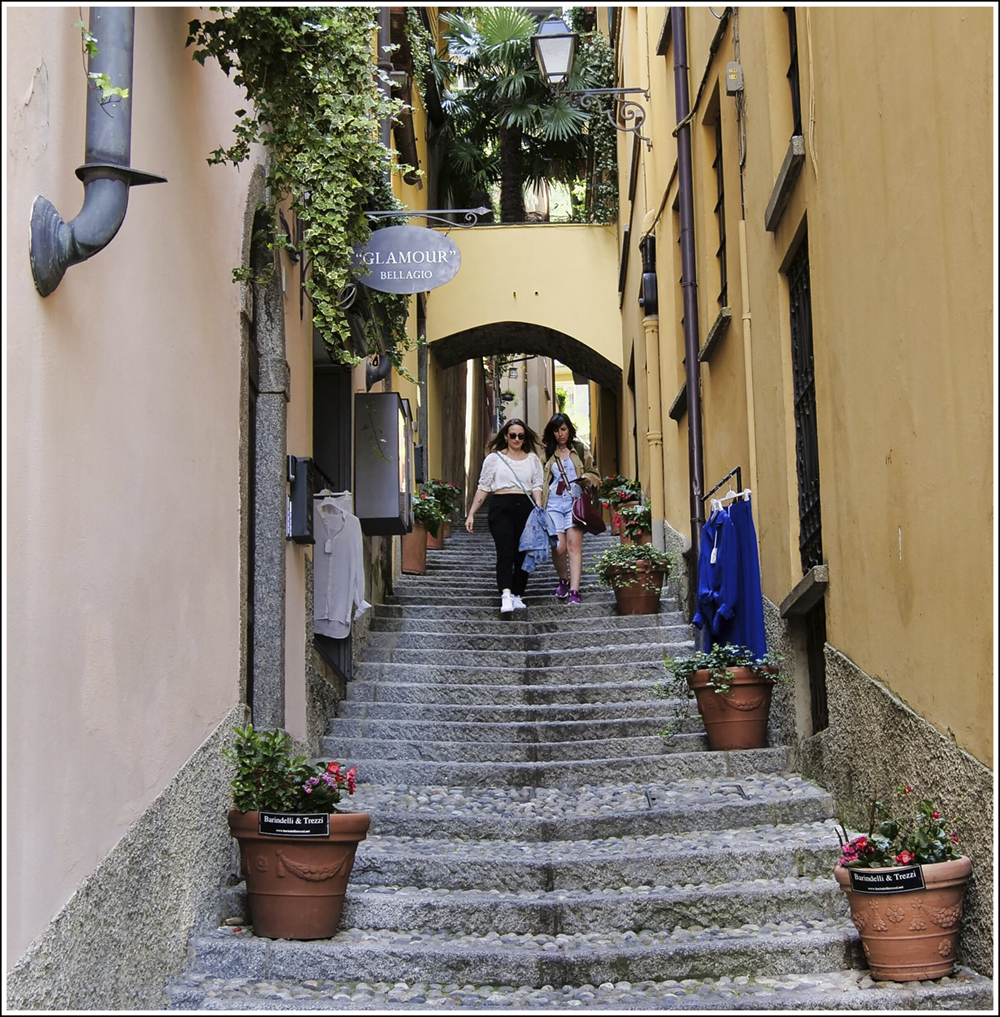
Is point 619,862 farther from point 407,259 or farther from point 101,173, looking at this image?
point 407,259

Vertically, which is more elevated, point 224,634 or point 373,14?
point 373,14

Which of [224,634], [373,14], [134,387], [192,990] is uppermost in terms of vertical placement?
[373,14]

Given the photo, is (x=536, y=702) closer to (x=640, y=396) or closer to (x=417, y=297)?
(x=640, y=396)

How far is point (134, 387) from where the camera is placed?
420 cm

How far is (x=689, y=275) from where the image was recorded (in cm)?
934

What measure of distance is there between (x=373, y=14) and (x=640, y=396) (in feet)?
24.0

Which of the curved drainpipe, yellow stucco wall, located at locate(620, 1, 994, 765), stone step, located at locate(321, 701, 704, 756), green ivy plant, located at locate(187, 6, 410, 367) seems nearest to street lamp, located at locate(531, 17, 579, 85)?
yellow stucco wall, located at locate(620, 1, 994, 765)

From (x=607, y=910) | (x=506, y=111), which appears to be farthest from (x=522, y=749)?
(x=506, y=111)

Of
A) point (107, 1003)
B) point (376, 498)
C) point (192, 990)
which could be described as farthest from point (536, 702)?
point (107, 1003)

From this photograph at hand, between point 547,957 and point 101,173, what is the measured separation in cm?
292

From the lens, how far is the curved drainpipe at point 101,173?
3.34 meters

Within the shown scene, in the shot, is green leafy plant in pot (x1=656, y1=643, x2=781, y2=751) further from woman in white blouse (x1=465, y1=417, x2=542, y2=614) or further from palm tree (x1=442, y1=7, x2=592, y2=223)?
palm tree (x1=442, y1=7, x2=592, y2=223)

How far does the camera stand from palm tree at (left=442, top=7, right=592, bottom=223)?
16656 mm

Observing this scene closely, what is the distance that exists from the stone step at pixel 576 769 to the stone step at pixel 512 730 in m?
0.41
